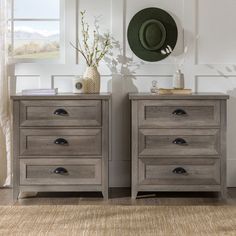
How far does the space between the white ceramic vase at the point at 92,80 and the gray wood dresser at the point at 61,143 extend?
29 centimetres

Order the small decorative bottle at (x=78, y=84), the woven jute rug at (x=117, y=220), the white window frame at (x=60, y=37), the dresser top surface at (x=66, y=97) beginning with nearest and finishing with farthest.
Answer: the woven jute rug at (x=117, y=220), the dresser top surface at (x=66, y=97), the small decorative bottle at (x=78, y=84), the white window frame at (x=60, y=37)

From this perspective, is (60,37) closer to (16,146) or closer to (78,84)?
(78,84)

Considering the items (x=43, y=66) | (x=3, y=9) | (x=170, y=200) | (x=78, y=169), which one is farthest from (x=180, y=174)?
(x=3, y=9)

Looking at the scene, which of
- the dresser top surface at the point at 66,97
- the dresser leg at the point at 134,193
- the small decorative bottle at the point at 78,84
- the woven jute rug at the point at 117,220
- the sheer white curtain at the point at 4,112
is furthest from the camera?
the sheer white curtain at the point at 4,112

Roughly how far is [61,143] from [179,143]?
2.83 ft

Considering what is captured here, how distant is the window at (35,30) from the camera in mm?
5109

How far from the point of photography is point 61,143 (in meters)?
4.53

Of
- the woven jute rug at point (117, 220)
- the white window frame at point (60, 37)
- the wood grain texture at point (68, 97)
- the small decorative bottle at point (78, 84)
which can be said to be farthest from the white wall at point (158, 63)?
the woven jute rug at point (117, 220)

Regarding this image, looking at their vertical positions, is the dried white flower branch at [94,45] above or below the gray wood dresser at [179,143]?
above

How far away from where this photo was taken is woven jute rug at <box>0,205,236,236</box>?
370 centimetres

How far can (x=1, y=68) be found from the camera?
4965 millimetres

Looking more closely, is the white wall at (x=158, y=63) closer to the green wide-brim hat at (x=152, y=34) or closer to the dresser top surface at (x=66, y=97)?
the green wide-brim hat at (x=152, y=34)

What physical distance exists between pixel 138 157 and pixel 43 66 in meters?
1.13

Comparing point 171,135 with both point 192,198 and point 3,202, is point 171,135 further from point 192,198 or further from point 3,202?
point 3,202
